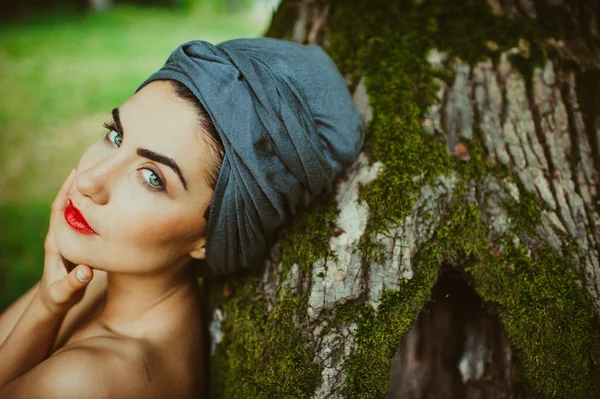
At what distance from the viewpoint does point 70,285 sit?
2406mm

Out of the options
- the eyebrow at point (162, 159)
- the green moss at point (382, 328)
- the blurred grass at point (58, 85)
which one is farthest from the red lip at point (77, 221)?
the green moss at point (382, 328)

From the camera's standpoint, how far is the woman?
2209mm

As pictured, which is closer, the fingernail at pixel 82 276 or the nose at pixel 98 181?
the nose at pixel 98 181

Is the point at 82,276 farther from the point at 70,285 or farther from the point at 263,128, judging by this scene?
the point at 263,128

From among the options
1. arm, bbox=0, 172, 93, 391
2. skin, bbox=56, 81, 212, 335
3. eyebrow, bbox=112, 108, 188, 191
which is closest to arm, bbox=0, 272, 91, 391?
arm, bbox=0, 172, 93, 391

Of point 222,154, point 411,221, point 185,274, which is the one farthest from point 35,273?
point 411,221

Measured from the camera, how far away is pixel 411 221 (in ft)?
7.93

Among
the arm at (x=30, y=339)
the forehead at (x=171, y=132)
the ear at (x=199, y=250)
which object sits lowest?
the arm at (x=30, y=339)

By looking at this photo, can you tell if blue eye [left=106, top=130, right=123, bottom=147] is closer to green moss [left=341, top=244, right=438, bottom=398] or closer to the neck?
the neck

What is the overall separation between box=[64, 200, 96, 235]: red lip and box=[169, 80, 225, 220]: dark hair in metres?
0.59

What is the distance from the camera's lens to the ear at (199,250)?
2.53 metres

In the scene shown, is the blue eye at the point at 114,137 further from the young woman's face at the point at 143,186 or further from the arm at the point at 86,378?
the arm at the point at 86,378

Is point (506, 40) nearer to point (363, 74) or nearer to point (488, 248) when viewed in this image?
point (363, 74)

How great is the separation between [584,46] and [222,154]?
2.26 m
